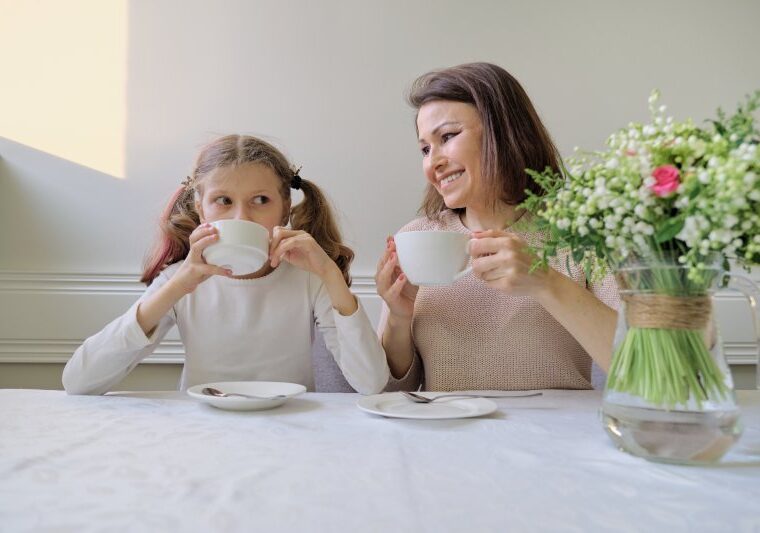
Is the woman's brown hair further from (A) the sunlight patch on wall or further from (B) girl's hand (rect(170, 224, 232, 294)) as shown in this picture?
(A) the sunlight patch on wall

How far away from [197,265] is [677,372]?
2.73 feet

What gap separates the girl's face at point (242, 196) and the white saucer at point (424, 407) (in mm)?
610

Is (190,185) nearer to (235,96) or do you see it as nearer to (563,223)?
(235,96)

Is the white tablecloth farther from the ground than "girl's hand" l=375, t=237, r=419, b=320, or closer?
closer

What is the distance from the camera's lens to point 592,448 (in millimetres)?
662

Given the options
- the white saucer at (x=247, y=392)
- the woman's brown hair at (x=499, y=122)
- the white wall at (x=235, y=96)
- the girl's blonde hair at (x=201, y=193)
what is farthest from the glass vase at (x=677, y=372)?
the white wall at (x=235, y=96)

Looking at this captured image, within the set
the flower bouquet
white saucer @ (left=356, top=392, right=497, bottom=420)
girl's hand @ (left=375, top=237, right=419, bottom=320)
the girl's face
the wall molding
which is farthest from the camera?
the wall molding

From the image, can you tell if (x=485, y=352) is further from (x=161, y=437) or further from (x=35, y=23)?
(x=35, y=23)

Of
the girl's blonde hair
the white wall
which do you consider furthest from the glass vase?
the white wall

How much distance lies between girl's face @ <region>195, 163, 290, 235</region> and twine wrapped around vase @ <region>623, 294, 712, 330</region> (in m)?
0.94

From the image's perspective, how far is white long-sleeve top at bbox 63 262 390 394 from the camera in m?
1.24

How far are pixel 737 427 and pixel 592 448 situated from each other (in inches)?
5.7

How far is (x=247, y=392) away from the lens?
99 cm

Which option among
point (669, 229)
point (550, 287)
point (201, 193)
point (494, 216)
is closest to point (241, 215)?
point (201, 193)
